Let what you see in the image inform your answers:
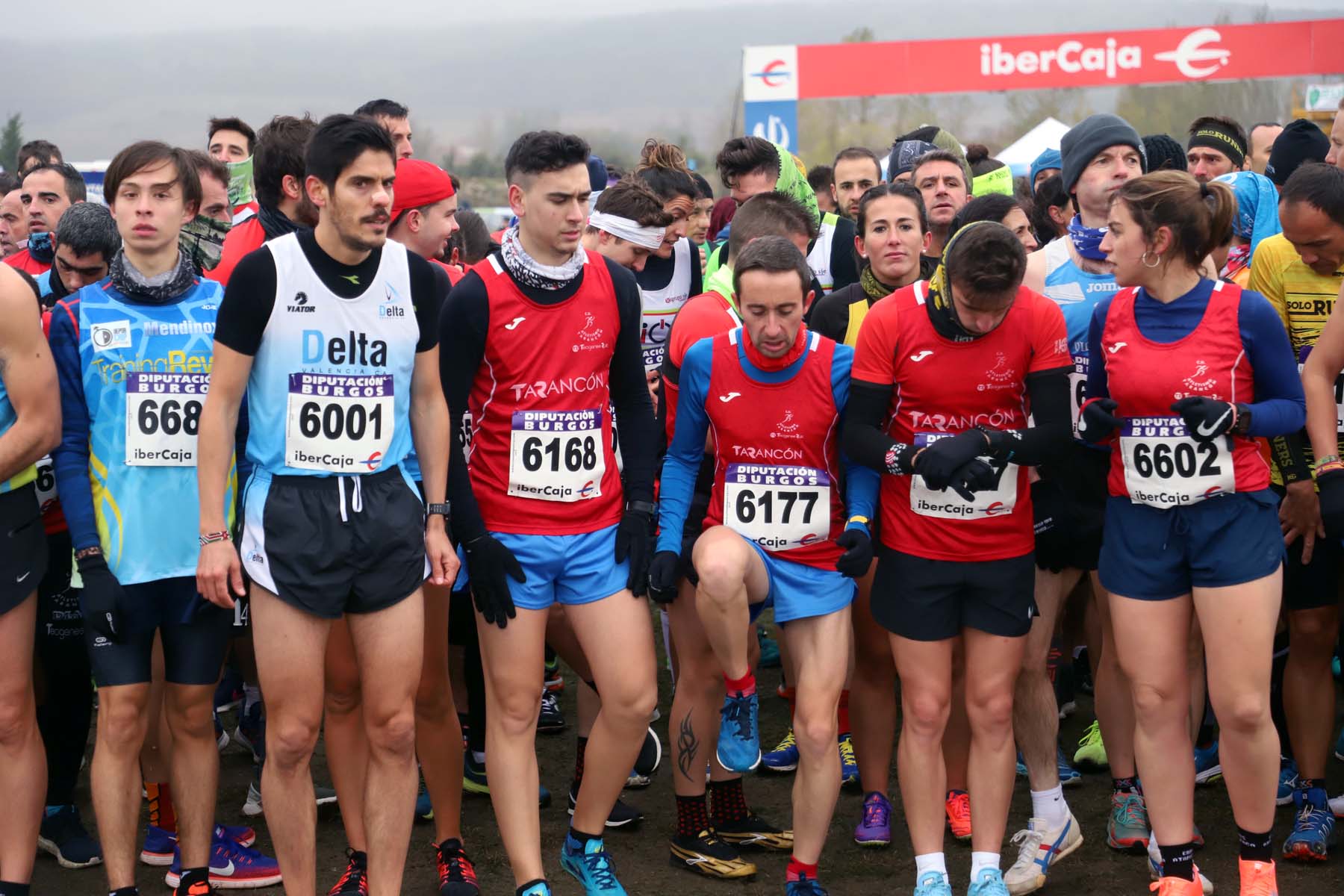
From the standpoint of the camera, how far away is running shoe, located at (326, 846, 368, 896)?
412 cm

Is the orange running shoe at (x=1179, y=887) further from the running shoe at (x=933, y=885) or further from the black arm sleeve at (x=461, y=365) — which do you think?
the black arm sleeve at (x=461, y=365)

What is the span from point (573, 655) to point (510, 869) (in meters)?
0.74

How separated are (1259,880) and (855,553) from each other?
1480 millimetres

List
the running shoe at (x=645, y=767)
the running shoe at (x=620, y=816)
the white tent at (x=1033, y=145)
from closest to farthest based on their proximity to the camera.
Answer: the running shoe at (x=620, y=816), the running shoe at (x=645, y=767), the white tent at (x=1033, y=145)

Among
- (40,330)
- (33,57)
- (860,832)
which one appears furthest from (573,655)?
(33,57)

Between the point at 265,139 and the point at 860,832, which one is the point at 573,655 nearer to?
the point at 860,832

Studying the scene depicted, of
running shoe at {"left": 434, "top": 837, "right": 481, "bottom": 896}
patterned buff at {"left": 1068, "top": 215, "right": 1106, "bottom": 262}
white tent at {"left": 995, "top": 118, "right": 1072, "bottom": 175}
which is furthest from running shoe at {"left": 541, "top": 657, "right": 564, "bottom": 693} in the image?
white tent at {"left": 995, "top": 118, "right": 1072, "bottom": 175}

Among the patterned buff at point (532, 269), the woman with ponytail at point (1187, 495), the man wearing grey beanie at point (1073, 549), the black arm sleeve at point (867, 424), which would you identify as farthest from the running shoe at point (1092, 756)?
the patterned buff at point (532, 269)

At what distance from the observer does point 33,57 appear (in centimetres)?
9044

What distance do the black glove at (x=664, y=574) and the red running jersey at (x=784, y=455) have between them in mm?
206

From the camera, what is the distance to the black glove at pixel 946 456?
3736 millimetres

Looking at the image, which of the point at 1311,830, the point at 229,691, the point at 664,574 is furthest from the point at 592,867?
the point at 229,691

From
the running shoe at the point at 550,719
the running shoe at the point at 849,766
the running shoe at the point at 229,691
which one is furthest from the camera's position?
the running shoe at the point at 229,691

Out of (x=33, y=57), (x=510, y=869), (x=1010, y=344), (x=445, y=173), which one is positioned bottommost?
(x=510, y=869)
